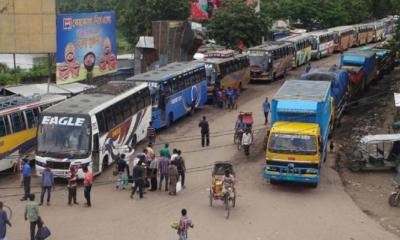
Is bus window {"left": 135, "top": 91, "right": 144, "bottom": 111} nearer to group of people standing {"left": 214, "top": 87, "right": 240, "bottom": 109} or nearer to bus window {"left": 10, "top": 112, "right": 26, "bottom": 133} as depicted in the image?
bus window {"left": 10, "top": 112, "right": 26, "bottom": 133}

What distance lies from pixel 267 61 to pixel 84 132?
80.8ft

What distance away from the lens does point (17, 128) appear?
72.8 feet

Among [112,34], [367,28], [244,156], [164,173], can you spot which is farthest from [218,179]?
[367,28]

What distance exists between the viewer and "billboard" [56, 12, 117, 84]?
3381 centimetres

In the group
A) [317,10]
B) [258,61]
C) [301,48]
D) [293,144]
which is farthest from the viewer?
[317,10]

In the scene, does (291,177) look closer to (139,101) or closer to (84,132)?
(84,132)

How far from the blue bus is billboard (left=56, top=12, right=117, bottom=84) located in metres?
5.78

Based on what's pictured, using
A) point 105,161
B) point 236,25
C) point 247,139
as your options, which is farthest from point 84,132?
point 236,25

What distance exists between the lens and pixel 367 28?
7150 centimetres

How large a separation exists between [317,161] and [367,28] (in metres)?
55.2

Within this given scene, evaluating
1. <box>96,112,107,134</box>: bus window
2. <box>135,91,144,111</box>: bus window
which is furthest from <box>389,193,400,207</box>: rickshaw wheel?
<box>135,91,144,111</box>: bus window

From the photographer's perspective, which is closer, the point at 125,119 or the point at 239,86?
the point at 125,119

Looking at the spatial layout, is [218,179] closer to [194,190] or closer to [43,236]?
[194,190]

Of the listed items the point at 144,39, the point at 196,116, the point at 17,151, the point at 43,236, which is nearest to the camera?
the point at 43,236
